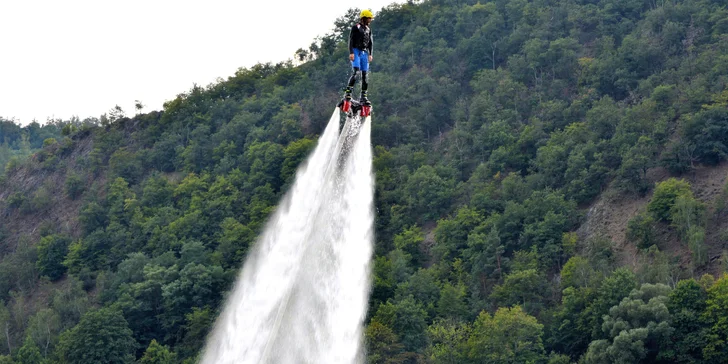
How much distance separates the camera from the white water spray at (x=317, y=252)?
136 ft

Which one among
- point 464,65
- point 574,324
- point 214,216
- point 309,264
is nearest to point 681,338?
point 574,324

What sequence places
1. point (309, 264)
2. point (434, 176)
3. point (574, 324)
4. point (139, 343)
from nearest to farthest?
point (309, 264) → point (574, 324) → point (139, 343) → point (434, 176)

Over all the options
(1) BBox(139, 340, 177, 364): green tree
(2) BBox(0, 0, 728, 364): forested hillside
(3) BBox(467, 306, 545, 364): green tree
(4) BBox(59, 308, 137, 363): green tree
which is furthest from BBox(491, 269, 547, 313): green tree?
(4) BBox(59, 308, 137, 363): green tree

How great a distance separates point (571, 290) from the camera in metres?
83.2

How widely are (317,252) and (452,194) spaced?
65.5 m

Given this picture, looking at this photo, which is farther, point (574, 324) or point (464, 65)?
point (464, 65)

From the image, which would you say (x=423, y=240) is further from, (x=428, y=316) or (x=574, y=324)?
(x=574, y=324)

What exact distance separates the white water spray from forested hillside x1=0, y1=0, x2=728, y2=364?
2572 centimetres

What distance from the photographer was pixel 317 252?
151ft

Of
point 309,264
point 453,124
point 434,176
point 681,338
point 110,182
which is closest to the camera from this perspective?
point 309,264

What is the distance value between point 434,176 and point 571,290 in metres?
31.3

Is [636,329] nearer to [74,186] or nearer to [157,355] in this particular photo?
[157,355]

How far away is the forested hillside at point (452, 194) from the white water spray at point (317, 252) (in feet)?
84.4

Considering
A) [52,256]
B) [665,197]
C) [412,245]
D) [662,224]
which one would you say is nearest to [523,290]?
[662,224]
